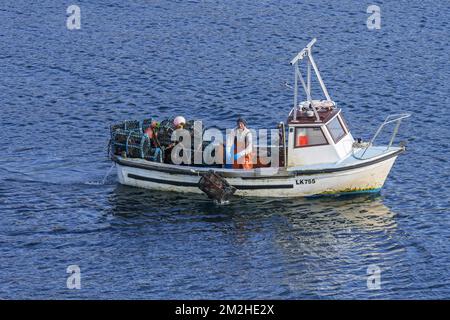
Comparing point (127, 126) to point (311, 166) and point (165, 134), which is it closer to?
point (165, 134)

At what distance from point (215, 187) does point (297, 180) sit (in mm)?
2994

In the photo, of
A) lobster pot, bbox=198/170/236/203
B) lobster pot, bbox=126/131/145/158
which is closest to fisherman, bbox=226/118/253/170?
lobster pot, bbox=198/170/236/203

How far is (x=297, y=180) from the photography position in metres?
43.0

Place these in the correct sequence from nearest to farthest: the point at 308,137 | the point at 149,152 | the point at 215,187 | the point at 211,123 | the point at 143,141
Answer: the point at 215,187 < the point at 308,137 < the point at 143,141 < the point at 149,152 < the point at 211,123

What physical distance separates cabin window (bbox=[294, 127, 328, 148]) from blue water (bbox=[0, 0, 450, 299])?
6.99ft

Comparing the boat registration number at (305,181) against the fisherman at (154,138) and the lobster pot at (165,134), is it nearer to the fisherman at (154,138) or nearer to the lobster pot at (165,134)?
the lobster pot at (165,134)

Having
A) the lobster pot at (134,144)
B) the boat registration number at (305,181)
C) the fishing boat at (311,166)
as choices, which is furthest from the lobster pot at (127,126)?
the boat registration number at (305,181)

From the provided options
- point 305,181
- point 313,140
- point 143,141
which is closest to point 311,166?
point 305,181

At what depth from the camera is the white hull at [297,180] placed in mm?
42812

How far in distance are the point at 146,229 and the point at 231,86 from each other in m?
16.5

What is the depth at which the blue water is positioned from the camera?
37.7 meters

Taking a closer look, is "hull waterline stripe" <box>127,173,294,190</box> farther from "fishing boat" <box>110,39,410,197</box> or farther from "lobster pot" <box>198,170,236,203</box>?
"lobster pot" <box>198,170,236,203</box>

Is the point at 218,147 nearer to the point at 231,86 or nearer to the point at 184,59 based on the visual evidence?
the point at 231,86
